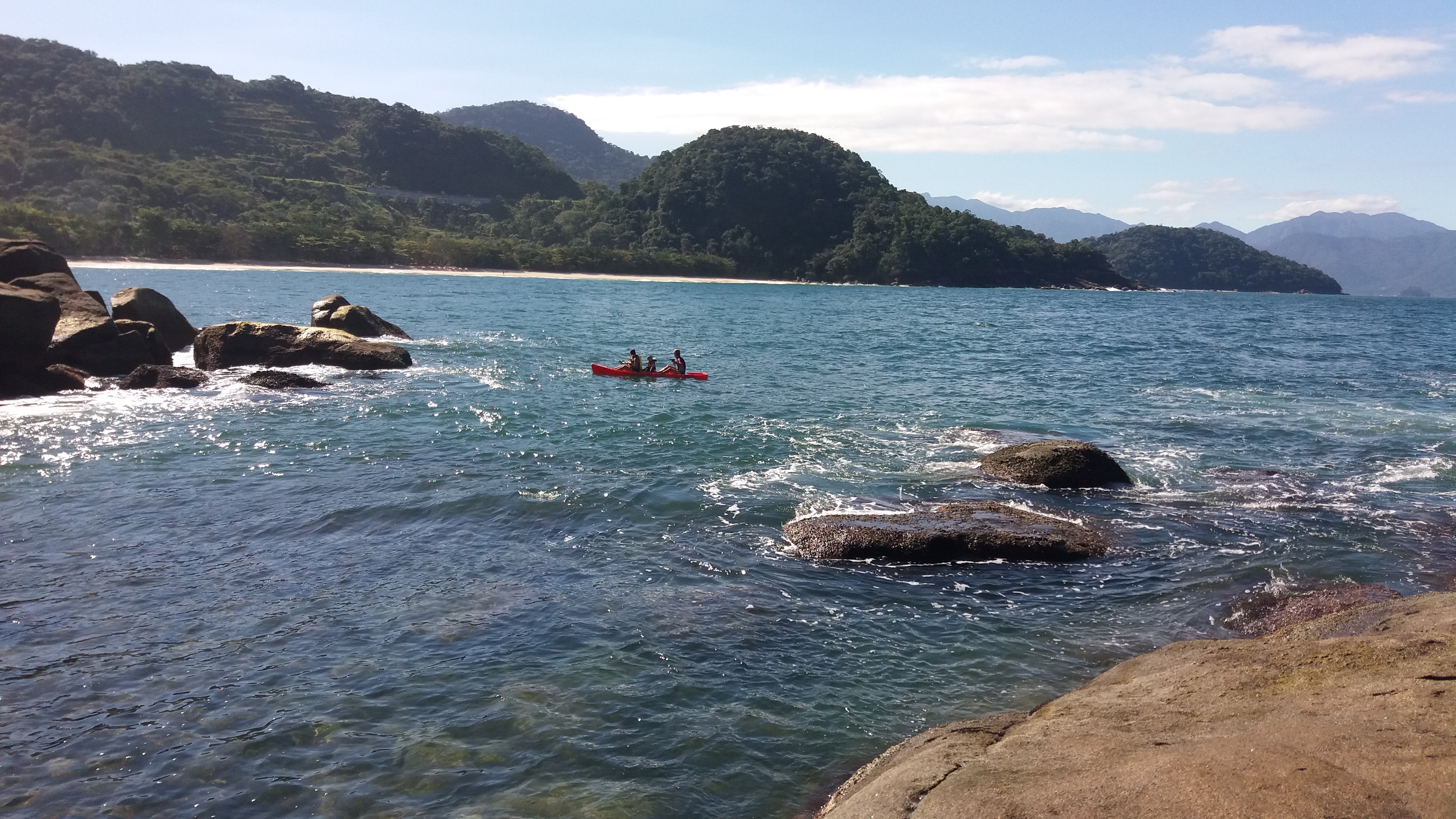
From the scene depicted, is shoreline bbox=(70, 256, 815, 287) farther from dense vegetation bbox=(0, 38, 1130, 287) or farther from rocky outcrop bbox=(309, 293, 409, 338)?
rocky outcrop bbox=(309, 293, 409, 338)

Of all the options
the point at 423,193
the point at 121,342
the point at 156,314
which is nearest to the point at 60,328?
the point at 121,342

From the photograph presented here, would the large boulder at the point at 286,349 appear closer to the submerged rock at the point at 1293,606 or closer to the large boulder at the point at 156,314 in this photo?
the large boulder at the point at 156,314

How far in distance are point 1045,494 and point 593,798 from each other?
1176 centimetres

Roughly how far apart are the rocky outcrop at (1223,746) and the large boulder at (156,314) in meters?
32.4

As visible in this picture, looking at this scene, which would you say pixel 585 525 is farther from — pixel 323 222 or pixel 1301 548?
pixel 323 222

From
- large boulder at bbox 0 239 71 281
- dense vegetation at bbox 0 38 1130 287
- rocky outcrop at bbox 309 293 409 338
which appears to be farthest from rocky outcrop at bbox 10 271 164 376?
dense vegetation at bbox 0 38 1130 287

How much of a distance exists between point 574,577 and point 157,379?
20089 millimetres

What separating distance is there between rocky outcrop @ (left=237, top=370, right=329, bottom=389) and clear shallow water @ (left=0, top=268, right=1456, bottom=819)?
518 mm

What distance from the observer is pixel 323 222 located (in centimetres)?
11200

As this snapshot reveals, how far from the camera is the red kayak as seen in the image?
106 feet

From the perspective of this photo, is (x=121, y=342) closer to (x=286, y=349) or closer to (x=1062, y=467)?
(x=286, y=349)

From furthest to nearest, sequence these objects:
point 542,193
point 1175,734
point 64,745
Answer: point 542,193, point 64,745, point 1175,734

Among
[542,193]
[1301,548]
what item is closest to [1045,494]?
[1301,548]

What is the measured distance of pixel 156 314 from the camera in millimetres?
32000
